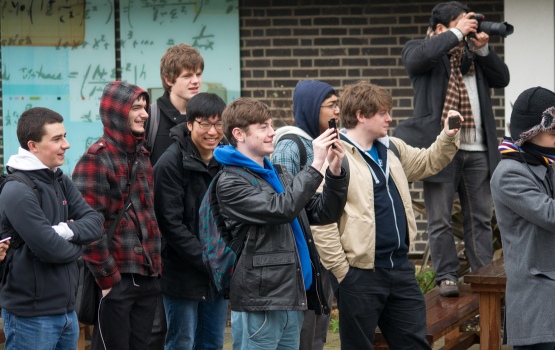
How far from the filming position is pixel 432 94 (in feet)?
22.4

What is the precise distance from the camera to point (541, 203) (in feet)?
15.4

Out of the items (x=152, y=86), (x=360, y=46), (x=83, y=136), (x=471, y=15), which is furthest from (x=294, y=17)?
(x=471, y=15)

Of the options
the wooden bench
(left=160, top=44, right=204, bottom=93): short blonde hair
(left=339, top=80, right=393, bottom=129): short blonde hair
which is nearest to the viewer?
(left=339, top=80, right=393, bottom=129): short blonde hair

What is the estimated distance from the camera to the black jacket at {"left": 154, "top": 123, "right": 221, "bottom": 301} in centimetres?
557

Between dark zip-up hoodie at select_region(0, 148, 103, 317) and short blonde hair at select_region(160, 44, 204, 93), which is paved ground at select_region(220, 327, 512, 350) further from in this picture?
dark zip-up hoodie at select_region(0, 148, 103, 317)

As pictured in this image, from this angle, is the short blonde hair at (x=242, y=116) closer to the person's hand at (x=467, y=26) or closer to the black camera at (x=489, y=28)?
the person's hand at (x=467, y=26)

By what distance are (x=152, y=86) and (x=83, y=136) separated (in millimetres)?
804

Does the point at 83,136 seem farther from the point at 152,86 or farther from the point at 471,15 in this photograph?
the point at 471,15

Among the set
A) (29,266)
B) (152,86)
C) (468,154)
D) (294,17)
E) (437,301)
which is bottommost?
(437,301)

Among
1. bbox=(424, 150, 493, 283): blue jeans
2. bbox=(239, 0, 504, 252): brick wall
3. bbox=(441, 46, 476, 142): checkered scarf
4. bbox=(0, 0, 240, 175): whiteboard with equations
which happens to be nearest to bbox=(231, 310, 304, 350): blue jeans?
bbox=(424, 150, 493, 283): blue jeans

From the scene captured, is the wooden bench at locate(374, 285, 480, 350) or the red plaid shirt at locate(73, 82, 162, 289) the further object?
the wooden bench at locate(374, 285, 480, 350)

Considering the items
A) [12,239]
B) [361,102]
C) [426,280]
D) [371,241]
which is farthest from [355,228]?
[426,280]

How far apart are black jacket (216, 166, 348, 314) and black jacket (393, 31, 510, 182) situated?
2.12 metres

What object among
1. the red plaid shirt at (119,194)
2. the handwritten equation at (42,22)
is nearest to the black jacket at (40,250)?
the red plaid shirt at (119,194)
